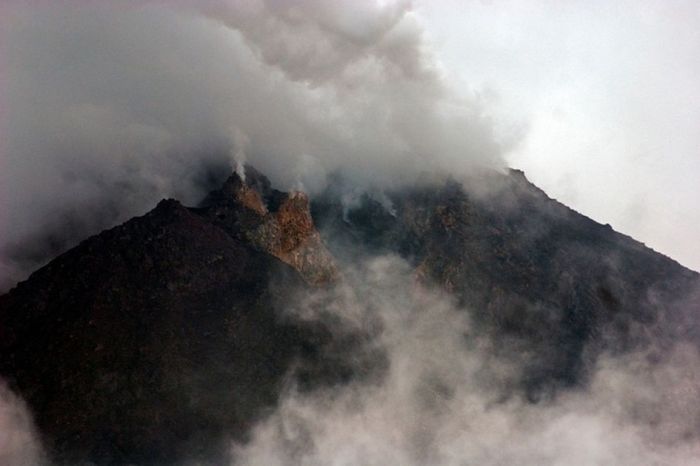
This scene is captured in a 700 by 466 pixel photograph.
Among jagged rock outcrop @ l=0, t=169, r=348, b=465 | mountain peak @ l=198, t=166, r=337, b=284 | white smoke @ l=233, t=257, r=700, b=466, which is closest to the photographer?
jagged rock outcrop @ l=0, t=169, r=348, b=465

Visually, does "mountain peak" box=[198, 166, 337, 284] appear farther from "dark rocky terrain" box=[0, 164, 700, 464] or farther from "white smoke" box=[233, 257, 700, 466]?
"white smoke" box=[233, 257, 700, 466]

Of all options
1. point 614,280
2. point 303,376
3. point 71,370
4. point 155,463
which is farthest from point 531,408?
point 71,370

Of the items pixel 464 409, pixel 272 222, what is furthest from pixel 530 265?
pixel 272 222

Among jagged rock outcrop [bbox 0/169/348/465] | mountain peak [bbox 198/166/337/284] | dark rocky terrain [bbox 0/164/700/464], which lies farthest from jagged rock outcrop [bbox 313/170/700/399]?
jagged rock outcrop [bbox 0/169/348/465]

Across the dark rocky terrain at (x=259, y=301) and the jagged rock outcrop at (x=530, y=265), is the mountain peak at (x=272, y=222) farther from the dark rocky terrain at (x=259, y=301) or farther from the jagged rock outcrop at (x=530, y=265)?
the jagged rock outcrop at (x=530, y=265)

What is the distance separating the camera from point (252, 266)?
380 feet

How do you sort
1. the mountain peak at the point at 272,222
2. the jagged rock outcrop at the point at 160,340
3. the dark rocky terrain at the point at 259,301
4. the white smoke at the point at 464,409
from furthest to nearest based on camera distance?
the mountain peak at the point at 272,222 → the white smoke at the point at 464,409 → the dark rocky terrain at the point at 259,301 → the jagged rock outcrop at the point at 160,340

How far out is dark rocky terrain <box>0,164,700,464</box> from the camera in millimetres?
94625

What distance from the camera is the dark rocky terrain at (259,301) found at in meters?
94.6

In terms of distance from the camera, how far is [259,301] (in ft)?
363

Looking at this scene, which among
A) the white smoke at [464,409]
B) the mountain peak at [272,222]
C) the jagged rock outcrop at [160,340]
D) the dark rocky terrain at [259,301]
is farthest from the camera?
the mountain peak at [272,222]

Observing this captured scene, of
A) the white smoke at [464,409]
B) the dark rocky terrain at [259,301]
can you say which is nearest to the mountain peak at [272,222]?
the dark rocky terrain at [259,301]

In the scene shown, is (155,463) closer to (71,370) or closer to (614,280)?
(71,370)

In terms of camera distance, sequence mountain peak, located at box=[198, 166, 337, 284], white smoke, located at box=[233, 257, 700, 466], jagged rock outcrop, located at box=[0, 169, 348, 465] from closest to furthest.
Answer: jagged rock outcrop, located at box=[0, 169, 348, 465], white smoke, located at box=[233, 257, 700, 466], mountain peak, located at box=[198, 166, 337, 284]
